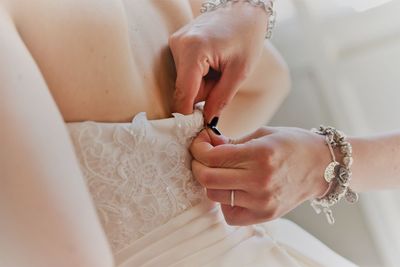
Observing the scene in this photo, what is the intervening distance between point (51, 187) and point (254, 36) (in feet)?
1.40

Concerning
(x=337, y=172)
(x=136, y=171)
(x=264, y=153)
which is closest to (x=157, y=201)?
(x=136, y=171)

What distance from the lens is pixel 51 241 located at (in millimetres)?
451

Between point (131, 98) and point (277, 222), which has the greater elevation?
point (131, 98)

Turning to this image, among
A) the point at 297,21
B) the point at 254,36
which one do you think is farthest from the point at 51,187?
the point at 297,21

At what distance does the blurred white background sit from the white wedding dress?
0.54 metres

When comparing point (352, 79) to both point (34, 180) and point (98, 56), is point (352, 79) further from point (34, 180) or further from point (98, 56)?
point (34, 180)

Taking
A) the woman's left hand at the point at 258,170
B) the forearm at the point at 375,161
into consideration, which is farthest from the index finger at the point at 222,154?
the forearm at the point at 375,161

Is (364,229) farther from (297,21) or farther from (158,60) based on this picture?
(158,60)

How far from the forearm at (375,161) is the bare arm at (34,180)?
1.52 ft

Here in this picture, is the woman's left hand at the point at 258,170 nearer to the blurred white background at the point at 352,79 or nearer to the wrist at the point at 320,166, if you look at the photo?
the wrist at the point at 320,166

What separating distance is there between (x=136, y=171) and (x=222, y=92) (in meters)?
0.18

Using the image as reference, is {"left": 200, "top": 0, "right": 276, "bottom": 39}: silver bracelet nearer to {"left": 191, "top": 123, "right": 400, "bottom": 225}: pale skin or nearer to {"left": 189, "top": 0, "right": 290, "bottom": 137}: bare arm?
{"left": 189, "top": 0, "right": 290, "bottom": 137}: bare arm

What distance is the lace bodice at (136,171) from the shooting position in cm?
57

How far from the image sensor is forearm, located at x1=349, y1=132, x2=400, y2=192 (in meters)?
0.76
